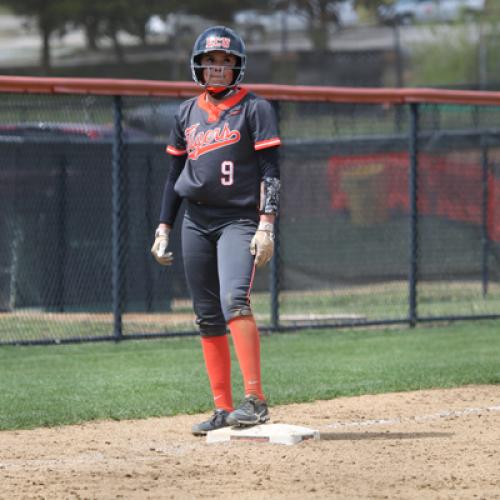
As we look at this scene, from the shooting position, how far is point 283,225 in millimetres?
11609

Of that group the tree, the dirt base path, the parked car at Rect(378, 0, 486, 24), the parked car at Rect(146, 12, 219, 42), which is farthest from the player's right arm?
the parked car at Rect(378, 0, 486, 24)

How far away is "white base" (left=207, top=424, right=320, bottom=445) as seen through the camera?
599cm

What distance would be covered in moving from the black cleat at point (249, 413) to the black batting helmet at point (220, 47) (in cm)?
161

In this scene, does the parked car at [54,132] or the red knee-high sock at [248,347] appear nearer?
the red knee-high sock at [248,347]

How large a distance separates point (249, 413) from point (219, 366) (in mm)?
416

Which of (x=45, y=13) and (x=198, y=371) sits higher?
(x=45, y=13)

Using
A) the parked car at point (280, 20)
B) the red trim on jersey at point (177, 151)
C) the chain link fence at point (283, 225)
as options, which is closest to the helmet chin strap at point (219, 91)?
the red trim on jersey at point (177, 151)

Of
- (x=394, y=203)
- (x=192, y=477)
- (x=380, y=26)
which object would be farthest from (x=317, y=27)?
(x=192, y=477)

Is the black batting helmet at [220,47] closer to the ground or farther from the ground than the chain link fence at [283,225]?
farther from the ground

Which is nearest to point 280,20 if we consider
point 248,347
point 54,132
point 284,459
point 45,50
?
point 45,50

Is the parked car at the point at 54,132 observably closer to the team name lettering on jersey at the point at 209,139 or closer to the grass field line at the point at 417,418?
the team name lettering on jersey at the point at 209,139

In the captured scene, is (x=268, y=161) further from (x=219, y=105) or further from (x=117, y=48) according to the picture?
(x=117, y=48)

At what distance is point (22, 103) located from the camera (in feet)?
39.4

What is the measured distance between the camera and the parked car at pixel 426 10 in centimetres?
2491
